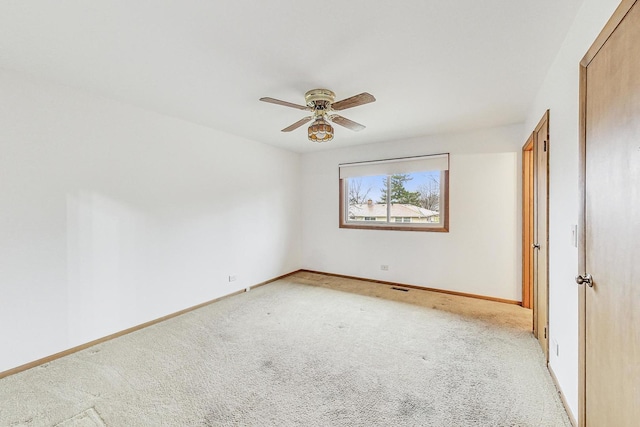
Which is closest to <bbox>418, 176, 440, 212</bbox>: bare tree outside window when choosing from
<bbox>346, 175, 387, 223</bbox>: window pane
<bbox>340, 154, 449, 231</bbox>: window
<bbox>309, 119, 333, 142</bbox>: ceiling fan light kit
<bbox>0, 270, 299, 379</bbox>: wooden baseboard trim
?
<bbox>340, 154, 449, 231</bbox>: window

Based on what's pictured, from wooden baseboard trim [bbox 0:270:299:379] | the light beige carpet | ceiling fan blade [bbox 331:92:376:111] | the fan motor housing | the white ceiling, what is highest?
the white ceiling

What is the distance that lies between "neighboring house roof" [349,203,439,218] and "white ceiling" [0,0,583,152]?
5.77ft

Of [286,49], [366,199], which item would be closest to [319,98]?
[286,49]

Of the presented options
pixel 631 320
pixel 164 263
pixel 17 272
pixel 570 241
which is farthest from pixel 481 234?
pixel 17 272

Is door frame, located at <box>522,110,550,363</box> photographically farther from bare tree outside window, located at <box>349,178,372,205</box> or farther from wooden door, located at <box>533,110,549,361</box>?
bare tree outside window, located at <box>349,178,372,205</box>

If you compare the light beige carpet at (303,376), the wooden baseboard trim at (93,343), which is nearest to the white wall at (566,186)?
the light beige carpet at (303,376)

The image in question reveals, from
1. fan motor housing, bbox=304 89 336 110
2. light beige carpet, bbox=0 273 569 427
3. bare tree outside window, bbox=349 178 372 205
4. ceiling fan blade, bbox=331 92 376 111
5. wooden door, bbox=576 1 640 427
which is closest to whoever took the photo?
wooden door, bbox=576 1 640 427

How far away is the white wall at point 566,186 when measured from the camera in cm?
148

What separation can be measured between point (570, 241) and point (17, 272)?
158 inches

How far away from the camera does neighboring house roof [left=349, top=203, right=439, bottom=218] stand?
14.0ft

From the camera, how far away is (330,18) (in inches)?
61.3

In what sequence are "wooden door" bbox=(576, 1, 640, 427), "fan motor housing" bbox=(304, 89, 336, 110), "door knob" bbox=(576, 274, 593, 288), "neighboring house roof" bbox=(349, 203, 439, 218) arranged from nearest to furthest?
"wooden door" bbox=(576, 1, 640, 427), "door knob" bbox=(576, 274, 593, 288), "fan motor housing" bbox=(304, 89, 336, 110), "neighboring house roof" bbox=(349, 203, 439, 218)

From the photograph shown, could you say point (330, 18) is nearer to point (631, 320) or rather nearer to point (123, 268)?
point (631, 320)

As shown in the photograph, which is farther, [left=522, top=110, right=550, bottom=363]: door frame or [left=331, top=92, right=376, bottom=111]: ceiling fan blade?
[left=522, top=110, right=550, bottom=363]: door frame
